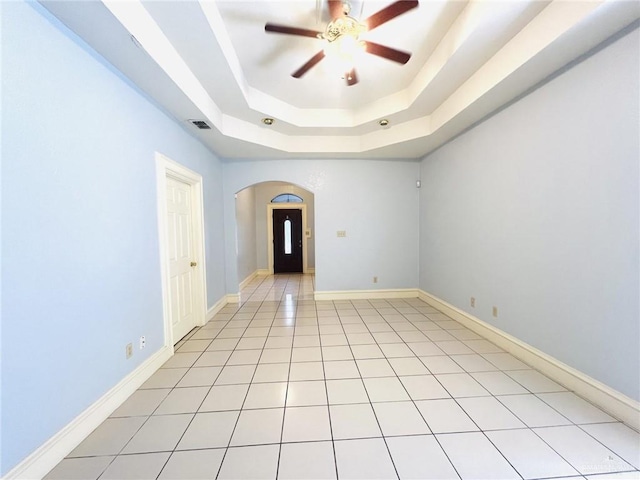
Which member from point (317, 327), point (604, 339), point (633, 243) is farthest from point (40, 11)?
point (604, 339)

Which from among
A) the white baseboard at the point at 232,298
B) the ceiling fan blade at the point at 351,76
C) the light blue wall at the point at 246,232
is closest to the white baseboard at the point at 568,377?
the ceiling fan blade at the point at 351,76

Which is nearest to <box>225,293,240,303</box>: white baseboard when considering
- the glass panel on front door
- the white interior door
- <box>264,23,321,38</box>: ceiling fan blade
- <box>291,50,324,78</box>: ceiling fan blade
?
the white interior door

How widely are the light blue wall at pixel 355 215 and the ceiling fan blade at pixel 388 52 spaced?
2406mm

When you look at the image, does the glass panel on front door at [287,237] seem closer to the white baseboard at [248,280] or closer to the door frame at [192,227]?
the white baseboard at [248,280]

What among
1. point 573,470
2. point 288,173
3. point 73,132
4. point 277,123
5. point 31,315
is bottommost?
point 573,470

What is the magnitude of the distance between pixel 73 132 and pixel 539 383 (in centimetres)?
381

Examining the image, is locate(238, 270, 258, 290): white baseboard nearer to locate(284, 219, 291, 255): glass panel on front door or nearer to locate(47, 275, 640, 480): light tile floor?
Result: locate(284, 219, 291, 255): glass panel on front door

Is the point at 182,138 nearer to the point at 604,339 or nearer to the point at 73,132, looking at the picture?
the point at 73,132

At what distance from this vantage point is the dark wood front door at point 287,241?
7.54 m

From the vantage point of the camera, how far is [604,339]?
1724 mm

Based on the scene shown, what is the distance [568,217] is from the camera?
1.95 meters

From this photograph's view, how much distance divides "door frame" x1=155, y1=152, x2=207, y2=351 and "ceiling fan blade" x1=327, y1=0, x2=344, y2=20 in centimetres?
194

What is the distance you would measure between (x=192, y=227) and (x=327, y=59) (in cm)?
255

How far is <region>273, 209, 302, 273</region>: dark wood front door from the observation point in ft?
24.7
